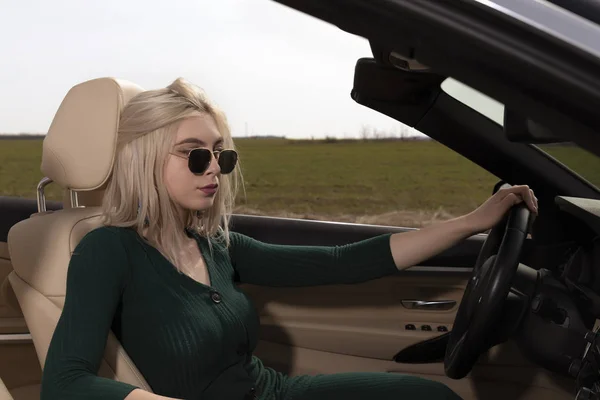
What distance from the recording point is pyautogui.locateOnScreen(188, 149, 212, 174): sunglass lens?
1445 mm

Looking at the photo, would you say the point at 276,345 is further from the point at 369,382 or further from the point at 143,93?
the point at 143,93

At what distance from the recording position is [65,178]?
5.26 ft

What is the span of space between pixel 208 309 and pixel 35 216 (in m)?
0.52

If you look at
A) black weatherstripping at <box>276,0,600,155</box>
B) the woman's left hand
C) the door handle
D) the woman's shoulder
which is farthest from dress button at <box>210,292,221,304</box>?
the door handle

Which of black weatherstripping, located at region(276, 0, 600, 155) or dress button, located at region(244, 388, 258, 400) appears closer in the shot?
black weatherstripping, located at region(276, 0, 600, 155)

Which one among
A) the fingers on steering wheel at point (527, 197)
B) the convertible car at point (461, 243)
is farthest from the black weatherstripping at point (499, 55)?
the fingers on steering wheel at point (527, 197)

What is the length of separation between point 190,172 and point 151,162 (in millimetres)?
77

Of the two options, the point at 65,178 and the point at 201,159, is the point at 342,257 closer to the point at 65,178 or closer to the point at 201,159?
the point at 201,159

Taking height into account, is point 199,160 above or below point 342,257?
above

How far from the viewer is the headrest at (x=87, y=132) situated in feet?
5.03

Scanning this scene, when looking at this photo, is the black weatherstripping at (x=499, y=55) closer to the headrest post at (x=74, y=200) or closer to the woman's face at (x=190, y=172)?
the woman's face at (x=190, y=172)

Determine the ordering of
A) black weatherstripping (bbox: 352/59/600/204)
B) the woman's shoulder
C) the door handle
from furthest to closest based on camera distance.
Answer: the door handle < black weatherstripping (bbox: 352/59/600/204) < the woman's shoulder

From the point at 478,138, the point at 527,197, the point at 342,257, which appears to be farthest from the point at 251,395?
the point at 478,138

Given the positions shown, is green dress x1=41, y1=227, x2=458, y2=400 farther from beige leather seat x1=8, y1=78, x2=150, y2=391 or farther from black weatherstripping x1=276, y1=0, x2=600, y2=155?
black weatherstripping x1=276, y1=0, x2=600, y2=155
